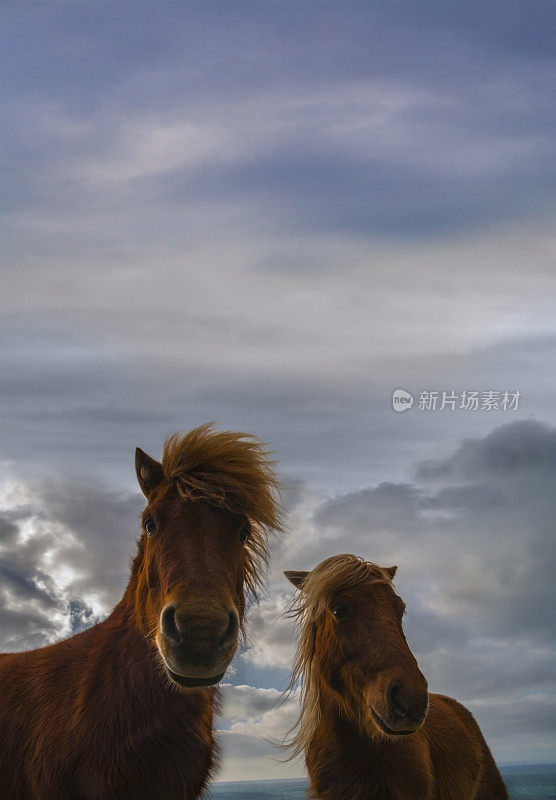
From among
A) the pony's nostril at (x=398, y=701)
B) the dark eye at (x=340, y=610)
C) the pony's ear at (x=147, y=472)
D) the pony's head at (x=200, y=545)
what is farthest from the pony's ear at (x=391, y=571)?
the pony's ear at (x=147, y=472)

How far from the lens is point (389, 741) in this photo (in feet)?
23.1

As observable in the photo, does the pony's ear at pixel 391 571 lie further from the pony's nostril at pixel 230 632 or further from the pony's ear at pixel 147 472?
the pony's nostril at pixel 230 632

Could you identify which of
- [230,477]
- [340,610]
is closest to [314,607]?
[340,610]

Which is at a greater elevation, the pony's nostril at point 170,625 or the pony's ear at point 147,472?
the pony's ear at point 147,472

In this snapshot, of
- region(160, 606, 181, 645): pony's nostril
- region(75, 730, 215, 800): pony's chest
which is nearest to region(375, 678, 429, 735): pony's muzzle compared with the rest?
region(75, 730, 215, 800): pony's chest

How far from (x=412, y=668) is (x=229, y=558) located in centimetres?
273

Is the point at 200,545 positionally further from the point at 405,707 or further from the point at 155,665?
the point at 405,707

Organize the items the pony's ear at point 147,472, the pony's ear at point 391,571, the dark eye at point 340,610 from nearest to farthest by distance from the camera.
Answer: the pony's ear at point 147,472 < the dark eye at point 340,610 < the pony's ear at point 391,571

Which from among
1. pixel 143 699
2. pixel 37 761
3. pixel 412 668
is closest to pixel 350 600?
pixel 412 668

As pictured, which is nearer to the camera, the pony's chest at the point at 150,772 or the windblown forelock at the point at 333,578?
the pony's chest at the point at 150,772

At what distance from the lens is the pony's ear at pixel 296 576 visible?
8.36 meters

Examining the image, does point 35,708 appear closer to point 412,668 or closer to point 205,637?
point 205,637

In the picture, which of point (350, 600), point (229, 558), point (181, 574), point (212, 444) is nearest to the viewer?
point (181, 574)

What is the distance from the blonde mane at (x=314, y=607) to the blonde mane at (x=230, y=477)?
1.83 meters
